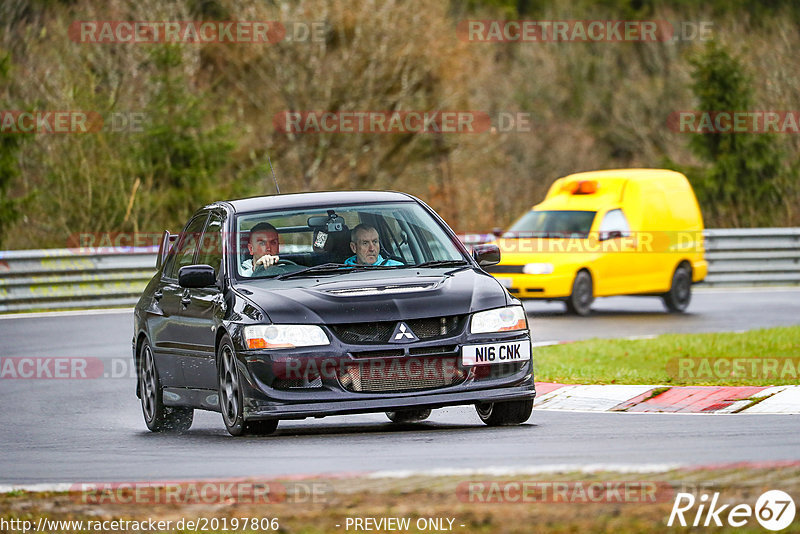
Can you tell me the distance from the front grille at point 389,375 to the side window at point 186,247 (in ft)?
8.72

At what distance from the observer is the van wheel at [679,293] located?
79.2 feet

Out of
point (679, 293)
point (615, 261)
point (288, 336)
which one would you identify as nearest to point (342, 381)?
point (288, 336)

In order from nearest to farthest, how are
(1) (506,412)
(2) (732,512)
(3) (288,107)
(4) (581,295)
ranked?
(2) (732,512) → (1) (506,412) → (4) (581,295) → (3) (288,107)

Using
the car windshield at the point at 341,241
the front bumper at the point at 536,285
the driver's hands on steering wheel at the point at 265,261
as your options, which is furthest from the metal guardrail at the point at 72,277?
the driver's hands on steering wheel at the point at 265,261

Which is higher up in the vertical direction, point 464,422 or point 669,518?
point 669,518

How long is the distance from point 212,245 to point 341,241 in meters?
1.05

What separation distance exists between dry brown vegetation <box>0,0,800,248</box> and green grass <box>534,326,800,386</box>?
14.2 m

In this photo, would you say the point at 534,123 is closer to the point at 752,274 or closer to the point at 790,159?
the point at 790,159

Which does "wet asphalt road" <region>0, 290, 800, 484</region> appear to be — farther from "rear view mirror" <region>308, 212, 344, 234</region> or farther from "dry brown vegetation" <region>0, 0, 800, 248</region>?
"dry brown vegetation" <region>0, 0, 800, 248</region>

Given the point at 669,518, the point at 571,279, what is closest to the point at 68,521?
the point at 669,518

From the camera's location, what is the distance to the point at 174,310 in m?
11.2

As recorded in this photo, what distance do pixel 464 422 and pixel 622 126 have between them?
5607 centimetres

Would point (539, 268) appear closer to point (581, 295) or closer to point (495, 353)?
point (581, 295)

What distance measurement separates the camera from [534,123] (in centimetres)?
6378
